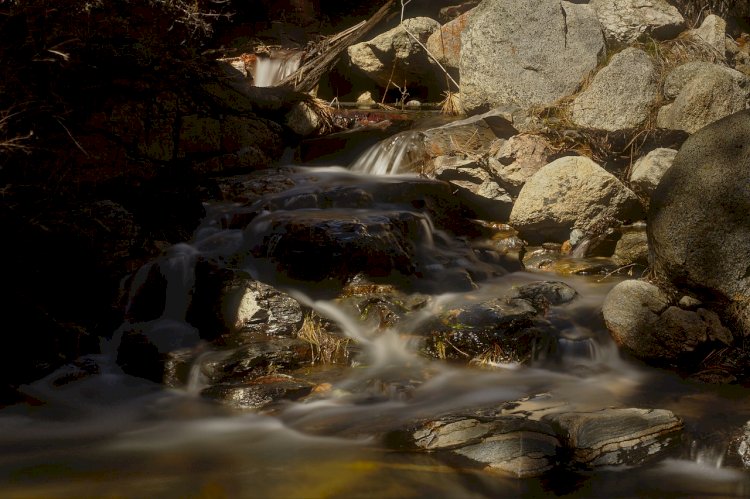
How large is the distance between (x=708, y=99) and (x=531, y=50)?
7.44 ft

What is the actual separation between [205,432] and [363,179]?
4049 millimetres

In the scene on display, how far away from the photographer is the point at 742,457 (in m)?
3.57

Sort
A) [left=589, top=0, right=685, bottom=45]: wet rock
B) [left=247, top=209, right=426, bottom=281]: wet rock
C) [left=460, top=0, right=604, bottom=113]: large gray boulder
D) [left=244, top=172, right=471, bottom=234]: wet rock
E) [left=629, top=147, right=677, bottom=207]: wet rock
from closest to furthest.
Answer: [left=247, top=209, right=426, bottom=281]: wet rock, [left=629, top=147, right=677, bottom=207]: wet rock, [left=244, top=172, right=471, bottom=234]: wet rock, [left=460, top=0, right=604, bottom=113]: large gray boulder, [left=589, top=0, right=685, bottom=45]: wet rock

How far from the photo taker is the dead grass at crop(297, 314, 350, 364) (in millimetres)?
5082

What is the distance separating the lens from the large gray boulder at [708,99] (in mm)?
6938

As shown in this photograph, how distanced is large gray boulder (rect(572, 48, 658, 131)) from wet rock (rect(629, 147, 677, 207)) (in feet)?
2.27

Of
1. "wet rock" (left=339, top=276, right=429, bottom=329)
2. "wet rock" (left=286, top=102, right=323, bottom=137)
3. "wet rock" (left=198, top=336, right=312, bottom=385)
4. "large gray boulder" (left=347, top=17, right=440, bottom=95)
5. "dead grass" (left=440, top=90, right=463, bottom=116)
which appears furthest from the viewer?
"large gray boulder" (left=347, top=17, right=440, bottom=95)

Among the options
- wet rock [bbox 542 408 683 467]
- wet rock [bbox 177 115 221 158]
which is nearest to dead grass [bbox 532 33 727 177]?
wet rock [bbox 177 115 221 158]

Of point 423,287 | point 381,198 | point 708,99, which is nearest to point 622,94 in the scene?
point 708,99

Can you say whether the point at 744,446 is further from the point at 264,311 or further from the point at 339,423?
the point at 264,311

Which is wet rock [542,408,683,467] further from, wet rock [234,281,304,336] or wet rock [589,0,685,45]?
wet rock [589,0,685,45]

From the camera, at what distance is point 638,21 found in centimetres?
859

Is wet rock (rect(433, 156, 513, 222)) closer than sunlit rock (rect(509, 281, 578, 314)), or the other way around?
sunlit rock (rect(509, 281, 578, 314))

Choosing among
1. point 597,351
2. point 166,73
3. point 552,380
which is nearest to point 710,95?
point 597,351
